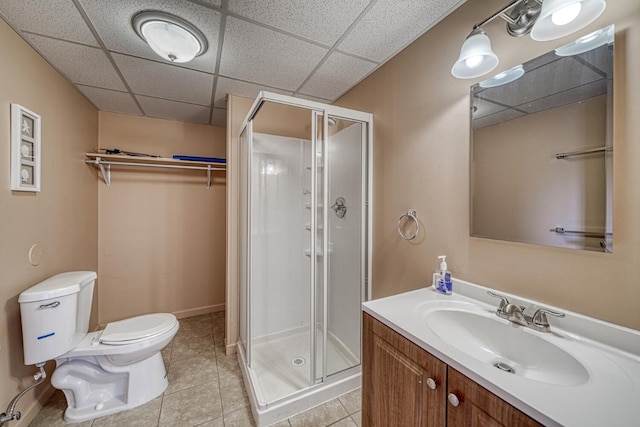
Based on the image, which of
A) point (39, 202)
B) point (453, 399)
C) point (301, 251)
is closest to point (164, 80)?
point (39, 202)

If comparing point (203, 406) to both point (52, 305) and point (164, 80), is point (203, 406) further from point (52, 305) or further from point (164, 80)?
point (164, 80)

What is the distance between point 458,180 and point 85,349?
8.14 feet

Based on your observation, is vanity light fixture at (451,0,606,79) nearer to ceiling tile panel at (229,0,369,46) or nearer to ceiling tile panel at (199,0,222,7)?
ceiling tile panel at (229,0,369,46)

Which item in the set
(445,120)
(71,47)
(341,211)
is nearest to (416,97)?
(445,120)

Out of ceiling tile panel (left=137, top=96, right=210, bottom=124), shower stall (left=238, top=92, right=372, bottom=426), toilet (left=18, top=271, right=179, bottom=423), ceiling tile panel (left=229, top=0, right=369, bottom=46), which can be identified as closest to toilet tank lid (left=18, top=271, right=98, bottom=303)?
toilet (left=18, top=271, right=179, bottom=423)

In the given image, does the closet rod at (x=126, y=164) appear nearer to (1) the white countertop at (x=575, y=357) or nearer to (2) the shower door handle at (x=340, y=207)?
(2) the shower door handle at (x=340, y=207)

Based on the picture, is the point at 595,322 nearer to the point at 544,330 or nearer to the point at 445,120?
the point at 544,330

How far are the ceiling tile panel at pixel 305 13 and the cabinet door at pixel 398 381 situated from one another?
155cm

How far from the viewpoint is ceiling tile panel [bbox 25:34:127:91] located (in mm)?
1511

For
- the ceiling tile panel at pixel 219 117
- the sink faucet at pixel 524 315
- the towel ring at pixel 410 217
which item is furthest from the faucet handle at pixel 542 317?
the ceiling tile panel at pixel 219 117

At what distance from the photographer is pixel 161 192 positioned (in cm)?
282

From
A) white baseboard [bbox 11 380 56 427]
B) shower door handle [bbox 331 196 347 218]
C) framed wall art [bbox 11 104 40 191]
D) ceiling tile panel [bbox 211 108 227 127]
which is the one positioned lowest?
white baseboard [bbox 11 380 56 427]

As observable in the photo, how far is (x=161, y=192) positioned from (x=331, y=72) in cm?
230

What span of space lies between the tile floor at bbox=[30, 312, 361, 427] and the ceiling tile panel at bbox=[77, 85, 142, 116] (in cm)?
241
